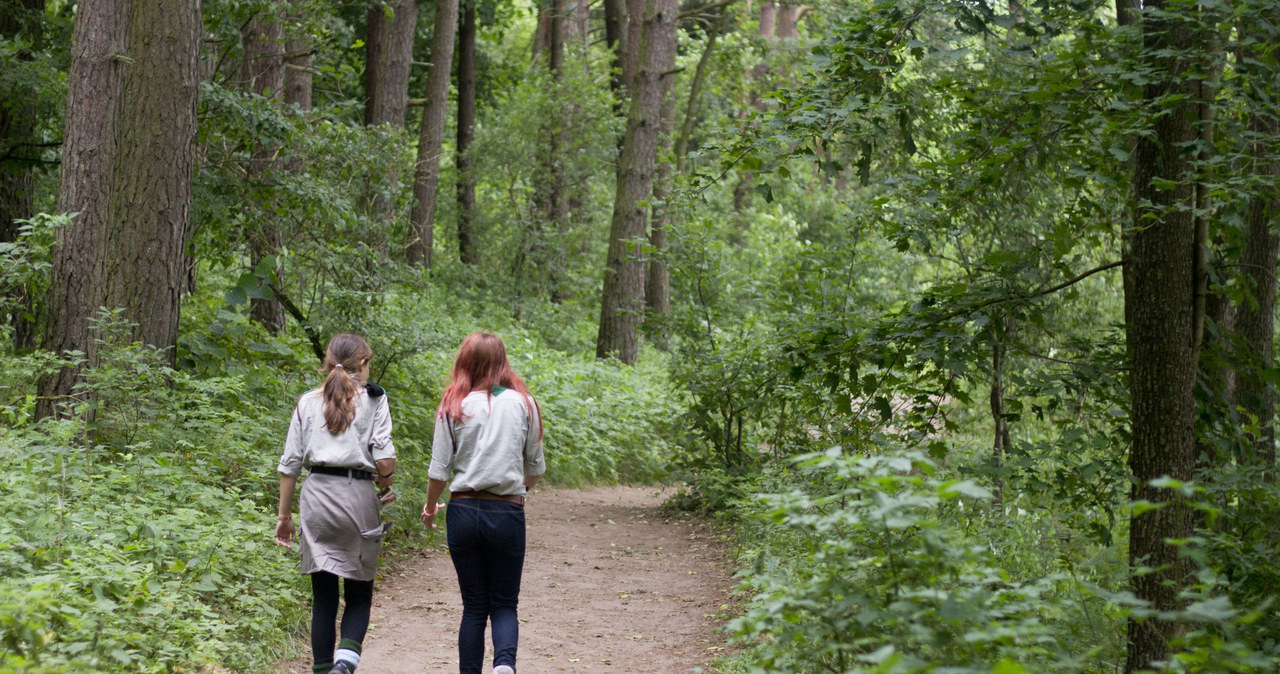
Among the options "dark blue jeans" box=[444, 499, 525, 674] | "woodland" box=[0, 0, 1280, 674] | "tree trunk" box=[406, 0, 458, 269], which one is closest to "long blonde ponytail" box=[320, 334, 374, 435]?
"dark blue jeans" box=[444, 499, 525, 674]

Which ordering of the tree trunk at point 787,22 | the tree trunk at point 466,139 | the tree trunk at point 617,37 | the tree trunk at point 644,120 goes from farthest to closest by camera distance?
the tree trunk at point 787,22
the tree trunk at point 617,37
the tree trunk at point 466,139
the tree trunk at point 644,120

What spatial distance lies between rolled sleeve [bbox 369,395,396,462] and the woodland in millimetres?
1194

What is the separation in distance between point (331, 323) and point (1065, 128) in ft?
23.1

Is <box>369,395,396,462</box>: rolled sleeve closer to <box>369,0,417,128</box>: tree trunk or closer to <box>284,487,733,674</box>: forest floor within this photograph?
<box>284,487,733,674</box>: forest floor

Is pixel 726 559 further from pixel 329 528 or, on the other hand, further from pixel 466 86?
pixel 466 86

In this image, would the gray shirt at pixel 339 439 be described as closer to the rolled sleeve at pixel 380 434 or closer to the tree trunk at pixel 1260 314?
the rolled sleeve at pixel 380 434

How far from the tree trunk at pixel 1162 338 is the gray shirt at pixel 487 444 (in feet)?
11.1

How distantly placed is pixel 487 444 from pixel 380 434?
575mm

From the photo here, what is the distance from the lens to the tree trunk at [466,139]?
23594 millimetres

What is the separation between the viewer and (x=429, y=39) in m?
24.8

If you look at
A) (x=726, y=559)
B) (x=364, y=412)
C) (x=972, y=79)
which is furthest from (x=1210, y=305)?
(x=364, y=412)

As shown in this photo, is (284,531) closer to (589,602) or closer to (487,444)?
(487,444)

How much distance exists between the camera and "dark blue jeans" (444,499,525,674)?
5086mm

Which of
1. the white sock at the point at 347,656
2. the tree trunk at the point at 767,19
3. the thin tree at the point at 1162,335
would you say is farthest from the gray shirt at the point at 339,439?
the tree trunk at the point at 767,19
